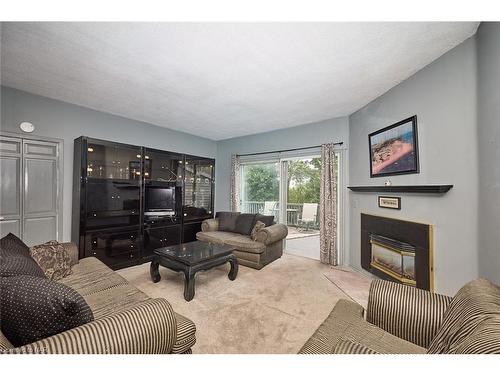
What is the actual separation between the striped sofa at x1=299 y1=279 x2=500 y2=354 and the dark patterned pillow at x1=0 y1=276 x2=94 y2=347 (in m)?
1.17

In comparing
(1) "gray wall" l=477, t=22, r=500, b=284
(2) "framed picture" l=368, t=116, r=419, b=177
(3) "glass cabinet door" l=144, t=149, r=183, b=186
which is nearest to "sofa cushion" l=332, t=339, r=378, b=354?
(1) "gray wall" l=477, t=22, r=500, b=284

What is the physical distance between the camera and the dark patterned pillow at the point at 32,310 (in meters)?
0.89

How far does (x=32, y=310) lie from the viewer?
89 centimetres

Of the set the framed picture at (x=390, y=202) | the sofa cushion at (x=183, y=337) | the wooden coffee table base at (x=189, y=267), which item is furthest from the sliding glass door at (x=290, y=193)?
the sofa cushion at (x=183, y=337)

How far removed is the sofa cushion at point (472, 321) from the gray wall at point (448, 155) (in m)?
1.04

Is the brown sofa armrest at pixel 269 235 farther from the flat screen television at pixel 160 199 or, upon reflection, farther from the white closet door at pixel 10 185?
the white closet door at pixel 10 185

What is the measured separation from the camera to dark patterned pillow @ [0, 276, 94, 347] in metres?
0.89

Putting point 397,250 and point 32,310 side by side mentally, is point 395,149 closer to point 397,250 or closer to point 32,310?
point 397,250

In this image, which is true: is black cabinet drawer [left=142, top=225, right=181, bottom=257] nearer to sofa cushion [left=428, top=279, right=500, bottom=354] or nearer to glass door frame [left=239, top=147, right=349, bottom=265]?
glass door frame [left=239, top=147, right=349, bottom=265]
